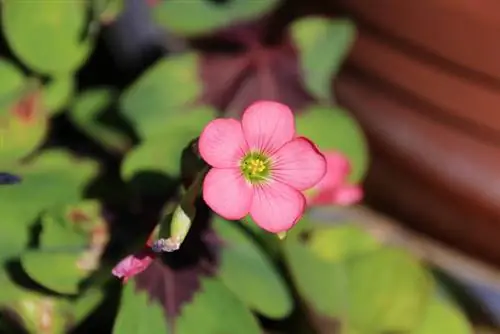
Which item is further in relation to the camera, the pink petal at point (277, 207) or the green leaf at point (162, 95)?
the green leaf at point (162, 95)

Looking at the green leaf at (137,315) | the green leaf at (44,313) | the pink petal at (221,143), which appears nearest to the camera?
the pink petal at (221,143)

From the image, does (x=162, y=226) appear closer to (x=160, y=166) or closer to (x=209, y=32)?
(x=160, y=166)

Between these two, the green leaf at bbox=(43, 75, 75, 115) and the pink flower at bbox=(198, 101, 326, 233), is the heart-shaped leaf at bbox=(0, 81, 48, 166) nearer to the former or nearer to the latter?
the green leaf at bbox=(43, 75, 75, 115)

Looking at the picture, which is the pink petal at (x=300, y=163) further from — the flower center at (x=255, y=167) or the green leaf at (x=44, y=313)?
the green leaf at (x=44, y=313)

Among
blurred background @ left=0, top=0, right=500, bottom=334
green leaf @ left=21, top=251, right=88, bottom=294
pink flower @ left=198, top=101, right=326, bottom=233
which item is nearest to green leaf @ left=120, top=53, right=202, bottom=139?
blurred background @ left=0, top=0, right=500, bottom=334

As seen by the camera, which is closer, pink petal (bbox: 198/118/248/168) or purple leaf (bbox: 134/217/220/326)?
pink petal (bbox: 198/118/248/168)

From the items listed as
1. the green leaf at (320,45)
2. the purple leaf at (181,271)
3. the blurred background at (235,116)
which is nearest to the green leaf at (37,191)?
the blurred background at (235,116)
